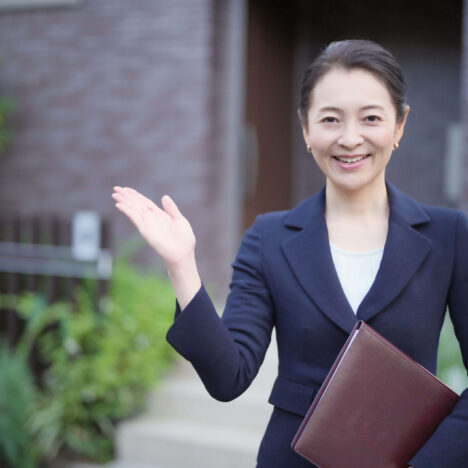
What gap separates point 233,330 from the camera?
1513mm

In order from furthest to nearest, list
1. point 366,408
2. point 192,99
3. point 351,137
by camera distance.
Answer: point 192,99
point 351,137
point 366,408

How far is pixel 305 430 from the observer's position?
1.35 meters

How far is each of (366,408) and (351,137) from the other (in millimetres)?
577

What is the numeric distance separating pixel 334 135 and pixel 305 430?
639mm

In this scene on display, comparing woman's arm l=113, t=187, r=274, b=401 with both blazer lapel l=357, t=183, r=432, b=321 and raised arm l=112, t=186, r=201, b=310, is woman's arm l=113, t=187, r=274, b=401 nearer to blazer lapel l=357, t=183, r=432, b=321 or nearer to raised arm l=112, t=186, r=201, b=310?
raised arm l=112, t=186, r=201, b=310

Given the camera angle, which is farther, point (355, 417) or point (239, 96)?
point (239, 96)

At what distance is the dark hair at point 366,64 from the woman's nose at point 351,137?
0.39 feet

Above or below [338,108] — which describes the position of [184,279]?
below

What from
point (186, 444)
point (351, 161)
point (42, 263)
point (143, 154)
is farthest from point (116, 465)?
point (351, 161)

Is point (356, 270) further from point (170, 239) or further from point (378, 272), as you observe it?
point (170, 239)

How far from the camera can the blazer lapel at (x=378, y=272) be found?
149cm

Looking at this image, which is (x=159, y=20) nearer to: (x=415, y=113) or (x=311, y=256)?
(x=415, y=113)

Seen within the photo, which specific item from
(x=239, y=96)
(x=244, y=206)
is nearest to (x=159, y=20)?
(x=239, y=96)

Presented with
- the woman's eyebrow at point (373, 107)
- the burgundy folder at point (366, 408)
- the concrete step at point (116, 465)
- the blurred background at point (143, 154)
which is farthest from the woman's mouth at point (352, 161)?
the concrete step at point (116, 465)
